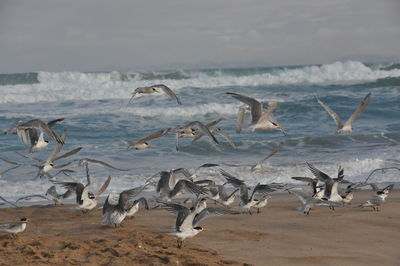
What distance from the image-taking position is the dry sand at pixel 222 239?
20.5ft

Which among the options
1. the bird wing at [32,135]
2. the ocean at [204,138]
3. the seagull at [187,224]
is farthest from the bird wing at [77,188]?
the seagull at [187,224]

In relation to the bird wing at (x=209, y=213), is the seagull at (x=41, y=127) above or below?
above

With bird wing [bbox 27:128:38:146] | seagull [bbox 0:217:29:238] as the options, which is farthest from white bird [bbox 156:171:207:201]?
bird wing [bbox 27:128:38:146]

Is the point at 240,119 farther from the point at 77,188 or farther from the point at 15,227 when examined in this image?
the point at 15,227

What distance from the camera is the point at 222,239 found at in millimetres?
7277

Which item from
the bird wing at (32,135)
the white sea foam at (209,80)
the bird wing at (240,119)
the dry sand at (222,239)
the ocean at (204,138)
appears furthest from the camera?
the white sea foam at (209,80)

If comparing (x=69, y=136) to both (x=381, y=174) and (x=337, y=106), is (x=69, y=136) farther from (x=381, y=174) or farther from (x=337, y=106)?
(x=337, y=106)

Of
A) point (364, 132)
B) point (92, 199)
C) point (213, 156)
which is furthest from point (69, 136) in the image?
point (92, 199)

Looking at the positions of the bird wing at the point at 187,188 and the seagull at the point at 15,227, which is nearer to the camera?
the seagull at the point at 15,227

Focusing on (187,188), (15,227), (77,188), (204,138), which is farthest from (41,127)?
(204,138)

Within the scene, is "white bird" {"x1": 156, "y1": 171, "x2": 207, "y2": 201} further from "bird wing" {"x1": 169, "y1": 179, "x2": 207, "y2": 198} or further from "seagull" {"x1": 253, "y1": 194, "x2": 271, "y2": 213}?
"seagull" {"x1": 253, "y1": 194, "x2": 271, "y2": 213}

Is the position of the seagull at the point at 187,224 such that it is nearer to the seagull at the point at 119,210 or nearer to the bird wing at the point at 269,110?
the seagull at the point at 119,210

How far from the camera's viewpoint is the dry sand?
626 centimetres

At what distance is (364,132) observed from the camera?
18.3 m
